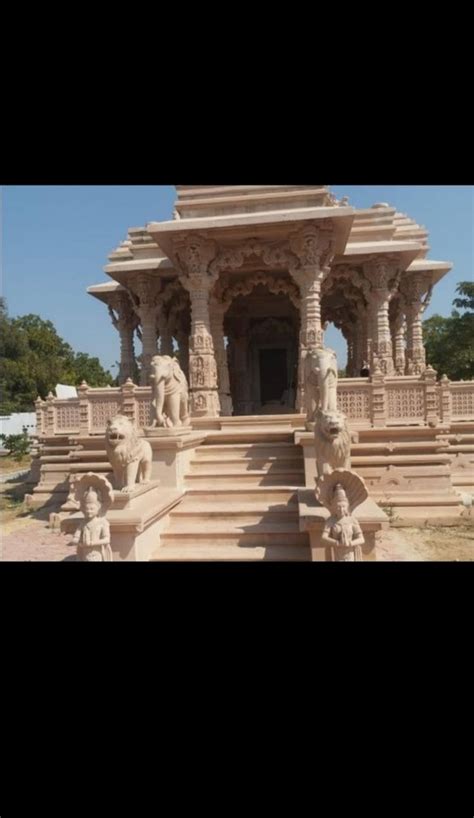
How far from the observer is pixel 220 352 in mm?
10625

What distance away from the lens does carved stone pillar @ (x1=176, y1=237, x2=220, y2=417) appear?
9.29 metres

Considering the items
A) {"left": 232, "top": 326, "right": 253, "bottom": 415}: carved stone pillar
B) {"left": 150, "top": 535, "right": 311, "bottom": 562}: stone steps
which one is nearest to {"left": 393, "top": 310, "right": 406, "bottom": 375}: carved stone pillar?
{"left": 232, "top": 326, "right": 253, "bottom": 415}: carved stone pillar

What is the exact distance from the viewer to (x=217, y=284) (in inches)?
429

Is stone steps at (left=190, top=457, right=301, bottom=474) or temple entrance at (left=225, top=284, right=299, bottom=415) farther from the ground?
temple entrance at (left=225, top=284, right=299, bottom=415)

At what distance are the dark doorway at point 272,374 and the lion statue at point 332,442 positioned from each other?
33.8 feet

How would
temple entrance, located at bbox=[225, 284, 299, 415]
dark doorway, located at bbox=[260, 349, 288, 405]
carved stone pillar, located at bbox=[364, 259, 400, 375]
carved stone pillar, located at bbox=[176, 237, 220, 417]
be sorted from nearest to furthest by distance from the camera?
1. carved stone pillar, located at bbox=[176, 237, 220, 417]
2. carved stone pillar, located at bbox=[364, 259, 400, 375]
3. temple entrance, located at bbox=[225, 284, 299, 415]
4. dark doorway, located at bbox=[260, 349, 288, 405]

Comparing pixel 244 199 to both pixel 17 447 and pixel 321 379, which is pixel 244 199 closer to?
pixel 321 379

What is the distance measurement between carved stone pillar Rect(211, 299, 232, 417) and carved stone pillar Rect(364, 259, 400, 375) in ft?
11.4

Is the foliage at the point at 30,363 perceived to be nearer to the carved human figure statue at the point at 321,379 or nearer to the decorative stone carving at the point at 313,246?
the decorative stone carving at the point at 313,246

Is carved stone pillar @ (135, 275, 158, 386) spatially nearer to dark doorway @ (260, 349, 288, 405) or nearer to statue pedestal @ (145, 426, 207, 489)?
dark doorway @ (260, 349, 288, 405)

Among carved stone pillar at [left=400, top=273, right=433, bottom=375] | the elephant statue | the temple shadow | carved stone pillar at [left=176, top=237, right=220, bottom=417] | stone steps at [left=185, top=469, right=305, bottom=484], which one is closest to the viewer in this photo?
→ stone steps at [left=185, top=469, right=305, bottom=484]

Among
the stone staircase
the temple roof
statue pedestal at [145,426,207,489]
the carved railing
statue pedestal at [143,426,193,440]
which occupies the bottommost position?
the stone staircase

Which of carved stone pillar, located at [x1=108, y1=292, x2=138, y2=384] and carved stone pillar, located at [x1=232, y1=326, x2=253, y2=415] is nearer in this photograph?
carved stone pillar, located at [x1=108, y1=292, x2=138, y2=384]

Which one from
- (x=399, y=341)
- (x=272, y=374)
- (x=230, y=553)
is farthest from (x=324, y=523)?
(x=272, y=374)
